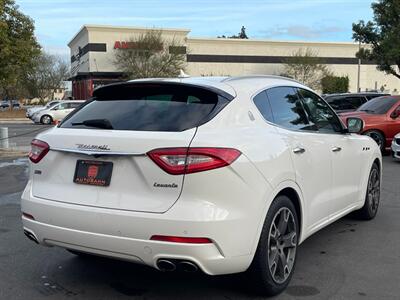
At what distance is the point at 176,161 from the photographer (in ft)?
11.8

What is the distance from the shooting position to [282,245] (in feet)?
14.1

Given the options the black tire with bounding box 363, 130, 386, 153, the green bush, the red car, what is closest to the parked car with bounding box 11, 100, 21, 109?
the green bush

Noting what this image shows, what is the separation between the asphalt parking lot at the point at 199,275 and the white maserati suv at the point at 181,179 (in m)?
0.38

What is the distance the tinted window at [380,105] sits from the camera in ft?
45.4

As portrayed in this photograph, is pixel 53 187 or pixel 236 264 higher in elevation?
pixel 53 187

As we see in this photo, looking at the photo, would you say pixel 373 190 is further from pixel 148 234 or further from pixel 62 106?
pixel 62 106

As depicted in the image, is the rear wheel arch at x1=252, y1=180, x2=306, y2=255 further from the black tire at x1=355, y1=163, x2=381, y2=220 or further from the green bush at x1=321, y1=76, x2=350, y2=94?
the green bush at x1=321, y1=76, x2=350, y2=94

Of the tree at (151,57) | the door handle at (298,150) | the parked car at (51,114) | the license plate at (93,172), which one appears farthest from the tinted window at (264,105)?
the tree at (151,57)

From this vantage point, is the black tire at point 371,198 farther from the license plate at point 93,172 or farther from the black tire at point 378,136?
the black tire at point 378,136

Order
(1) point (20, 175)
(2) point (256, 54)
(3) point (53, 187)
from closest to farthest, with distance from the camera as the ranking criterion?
(3) point (53, 187) < (1) point (20, 175) < (2) point (256, 54)

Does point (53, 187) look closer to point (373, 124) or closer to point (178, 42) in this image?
point (373, 124)

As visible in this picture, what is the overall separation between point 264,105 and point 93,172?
5.06ft

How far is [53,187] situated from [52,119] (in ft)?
107

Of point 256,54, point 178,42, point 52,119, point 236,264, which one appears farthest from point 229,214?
point 256,54
